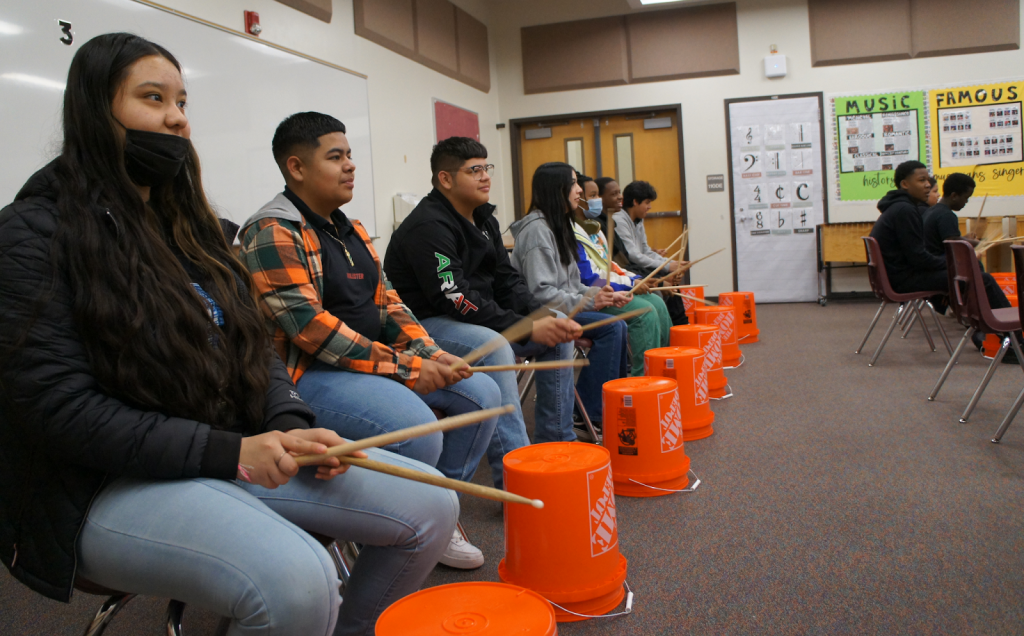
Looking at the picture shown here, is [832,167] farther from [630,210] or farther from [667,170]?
[630,210]

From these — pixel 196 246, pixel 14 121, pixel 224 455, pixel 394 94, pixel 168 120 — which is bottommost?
pixel 224 455

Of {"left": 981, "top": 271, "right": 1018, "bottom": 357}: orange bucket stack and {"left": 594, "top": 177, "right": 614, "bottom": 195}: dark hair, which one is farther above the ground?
{"left": 594, "top": 177, "right": 614, "bottom": 195}: dark hair

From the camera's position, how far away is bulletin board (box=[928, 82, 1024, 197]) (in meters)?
6.85

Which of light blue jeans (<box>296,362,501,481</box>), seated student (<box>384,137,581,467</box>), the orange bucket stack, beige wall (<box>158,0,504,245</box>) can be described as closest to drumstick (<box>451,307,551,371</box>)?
seated student (<box>384,137,581,467</box>)

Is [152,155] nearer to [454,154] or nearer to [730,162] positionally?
[454,154]

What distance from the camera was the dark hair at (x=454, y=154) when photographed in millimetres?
2430

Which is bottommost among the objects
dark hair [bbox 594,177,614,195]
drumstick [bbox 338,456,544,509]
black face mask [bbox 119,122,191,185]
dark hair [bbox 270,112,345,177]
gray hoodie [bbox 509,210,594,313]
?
drumstick [bbox 338,456,544,509]

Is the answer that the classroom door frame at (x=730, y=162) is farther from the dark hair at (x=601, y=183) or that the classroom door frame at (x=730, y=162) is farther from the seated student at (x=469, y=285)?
the seated student at (x=469, y=285)

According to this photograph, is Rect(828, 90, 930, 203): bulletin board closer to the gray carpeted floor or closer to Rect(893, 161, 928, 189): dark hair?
Rect(893, 161, 928, 189): dark hair

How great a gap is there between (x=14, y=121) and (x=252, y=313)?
6.43 ft

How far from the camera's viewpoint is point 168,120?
46.3 inches

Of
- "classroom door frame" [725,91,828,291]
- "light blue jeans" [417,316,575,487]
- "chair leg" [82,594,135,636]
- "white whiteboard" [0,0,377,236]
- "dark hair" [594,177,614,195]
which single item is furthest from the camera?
"classroom door frame" [725,91,828,291]

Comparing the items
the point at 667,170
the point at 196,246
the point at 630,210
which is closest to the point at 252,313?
the point at 196,246

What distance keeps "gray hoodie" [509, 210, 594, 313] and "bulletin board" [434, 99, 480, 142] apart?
3.32 m
